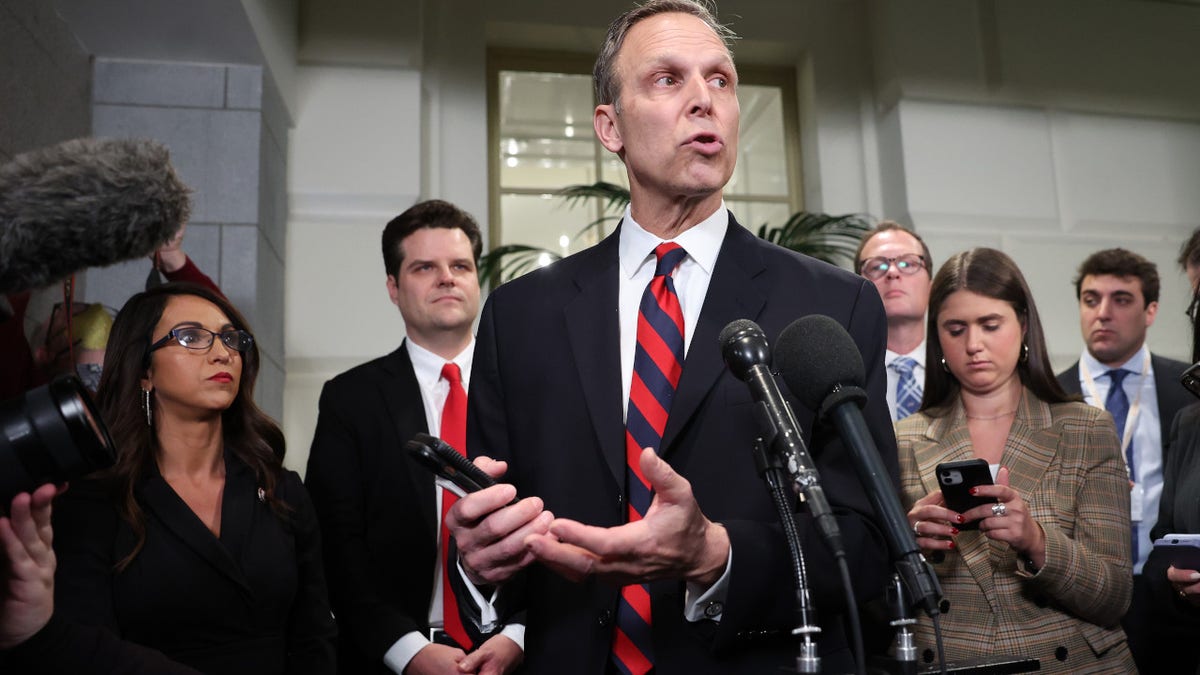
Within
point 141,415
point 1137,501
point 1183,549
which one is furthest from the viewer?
point 1137,501

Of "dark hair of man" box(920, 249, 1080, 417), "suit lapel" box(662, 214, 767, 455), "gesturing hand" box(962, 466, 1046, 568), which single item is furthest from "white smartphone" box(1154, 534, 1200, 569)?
"suit lapel" box(662, 214, 767, 455)

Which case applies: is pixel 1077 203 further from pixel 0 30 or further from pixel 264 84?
pixel 0 30

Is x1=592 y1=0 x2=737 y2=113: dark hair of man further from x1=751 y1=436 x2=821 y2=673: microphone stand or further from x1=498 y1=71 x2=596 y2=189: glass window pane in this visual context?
x1=498 y1=71 x2=596 y2=189: glass window pane

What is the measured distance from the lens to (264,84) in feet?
13.8

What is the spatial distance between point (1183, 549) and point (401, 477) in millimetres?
1918

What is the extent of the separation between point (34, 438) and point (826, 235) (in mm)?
4208

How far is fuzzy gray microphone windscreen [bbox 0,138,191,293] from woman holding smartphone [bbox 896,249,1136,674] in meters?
1.70

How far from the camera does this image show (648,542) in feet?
3.86

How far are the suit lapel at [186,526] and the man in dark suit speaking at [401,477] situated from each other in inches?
16.0

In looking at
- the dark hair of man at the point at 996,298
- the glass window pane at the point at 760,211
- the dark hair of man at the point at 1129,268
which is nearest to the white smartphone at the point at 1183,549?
the dark hair of man at the point at 996,298

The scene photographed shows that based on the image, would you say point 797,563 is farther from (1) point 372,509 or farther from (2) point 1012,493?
(1) point 372,509

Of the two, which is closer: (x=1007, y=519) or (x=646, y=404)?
(x=646, y=404)

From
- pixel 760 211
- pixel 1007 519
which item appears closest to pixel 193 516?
pixel 1007 519

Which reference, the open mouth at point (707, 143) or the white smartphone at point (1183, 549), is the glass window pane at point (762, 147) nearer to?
the white smartphone at point (1183, 549)
